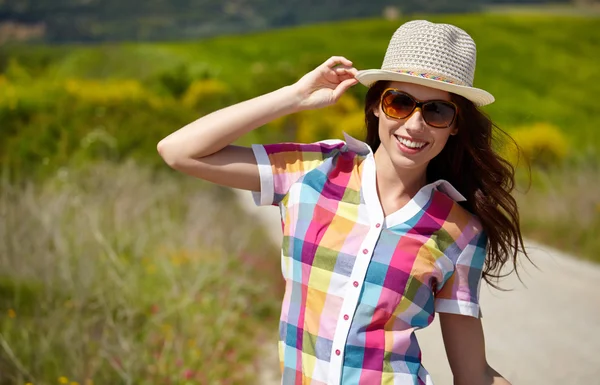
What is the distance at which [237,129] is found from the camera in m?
1.81

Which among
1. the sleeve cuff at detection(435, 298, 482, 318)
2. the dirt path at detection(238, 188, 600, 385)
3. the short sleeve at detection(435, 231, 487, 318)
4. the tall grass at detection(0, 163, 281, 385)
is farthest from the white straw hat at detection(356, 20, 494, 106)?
the tall grass at detection(0, 163, 281, 385)

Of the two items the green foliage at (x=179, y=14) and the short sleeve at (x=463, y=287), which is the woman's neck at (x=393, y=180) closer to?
the short sleeve at (x=463, y=287)

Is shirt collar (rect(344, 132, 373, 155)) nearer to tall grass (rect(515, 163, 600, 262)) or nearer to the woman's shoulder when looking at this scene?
the woman's shoulder

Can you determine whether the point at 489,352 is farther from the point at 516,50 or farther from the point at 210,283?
the point at 516,50

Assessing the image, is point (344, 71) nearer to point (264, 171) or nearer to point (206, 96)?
point (264, 171)

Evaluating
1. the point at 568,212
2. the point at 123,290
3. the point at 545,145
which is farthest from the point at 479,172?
the point at 545,145

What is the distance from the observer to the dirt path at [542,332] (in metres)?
3.88

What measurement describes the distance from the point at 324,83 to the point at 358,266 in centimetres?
50

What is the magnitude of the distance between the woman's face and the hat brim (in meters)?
0.04

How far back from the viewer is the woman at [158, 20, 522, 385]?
1.74m

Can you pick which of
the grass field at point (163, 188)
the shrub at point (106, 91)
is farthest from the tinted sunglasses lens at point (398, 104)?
the shrub at point (106, 91)

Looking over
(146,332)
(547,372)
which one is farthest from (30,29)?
(547,372)

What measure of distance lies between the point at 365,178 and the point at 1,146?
536 centimetres

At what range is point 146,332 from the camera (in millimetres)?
3596
